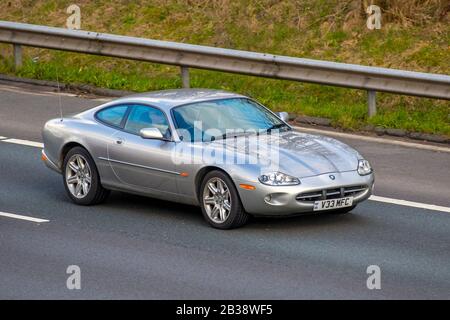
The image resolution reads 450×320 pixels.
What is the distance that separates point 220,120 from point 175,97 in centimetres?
77

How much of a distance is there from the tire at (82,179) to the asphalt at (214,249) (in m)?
0.17

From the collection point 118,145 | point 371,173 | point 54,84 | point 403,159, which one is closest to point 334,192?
point 371,173

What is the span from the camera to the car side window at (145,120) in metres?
15.3

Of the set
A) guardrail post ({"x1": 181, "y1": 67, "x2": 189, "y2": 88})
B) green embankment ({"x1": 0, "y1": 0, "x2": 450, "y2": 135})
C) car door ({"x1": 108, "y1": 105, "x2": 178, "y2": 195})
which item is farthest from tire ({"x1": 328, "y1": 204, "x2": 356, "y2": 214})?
guardrail post ({"x1": 181, "y1": 67, "x2": 189, "y2": 88})

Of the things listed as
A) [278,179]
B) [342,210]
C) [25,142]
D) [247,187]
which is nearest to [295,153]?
[278,179]

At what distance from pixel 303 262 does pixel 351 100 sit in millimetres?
8531

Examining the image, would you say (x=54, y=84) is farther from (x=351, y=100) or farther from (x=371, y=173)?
(x=371, y=173)

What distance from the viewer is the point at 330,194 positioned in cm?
1427

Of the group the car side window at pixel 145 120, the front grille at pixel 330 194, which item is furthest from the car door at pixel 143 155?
the front grille at pixel 330 194

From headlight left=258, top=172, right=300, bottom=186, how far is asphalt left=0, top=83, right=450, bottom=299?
23.2 inches

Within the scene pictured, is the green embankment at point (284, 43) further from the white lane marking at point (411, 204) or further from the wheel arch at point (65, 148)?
the wheel arch at point (65, 148)

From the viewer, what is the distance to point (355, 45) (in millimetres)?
22391

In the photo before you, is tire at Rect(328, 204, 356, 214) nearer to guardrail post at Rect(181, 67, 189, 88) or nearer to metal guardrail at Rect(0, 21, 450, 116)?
metal guardrail at Rect(0, 21, 450, 116)

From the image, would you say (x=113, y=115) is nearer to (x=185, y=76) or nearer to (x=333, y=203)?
(x=333, y=203)
